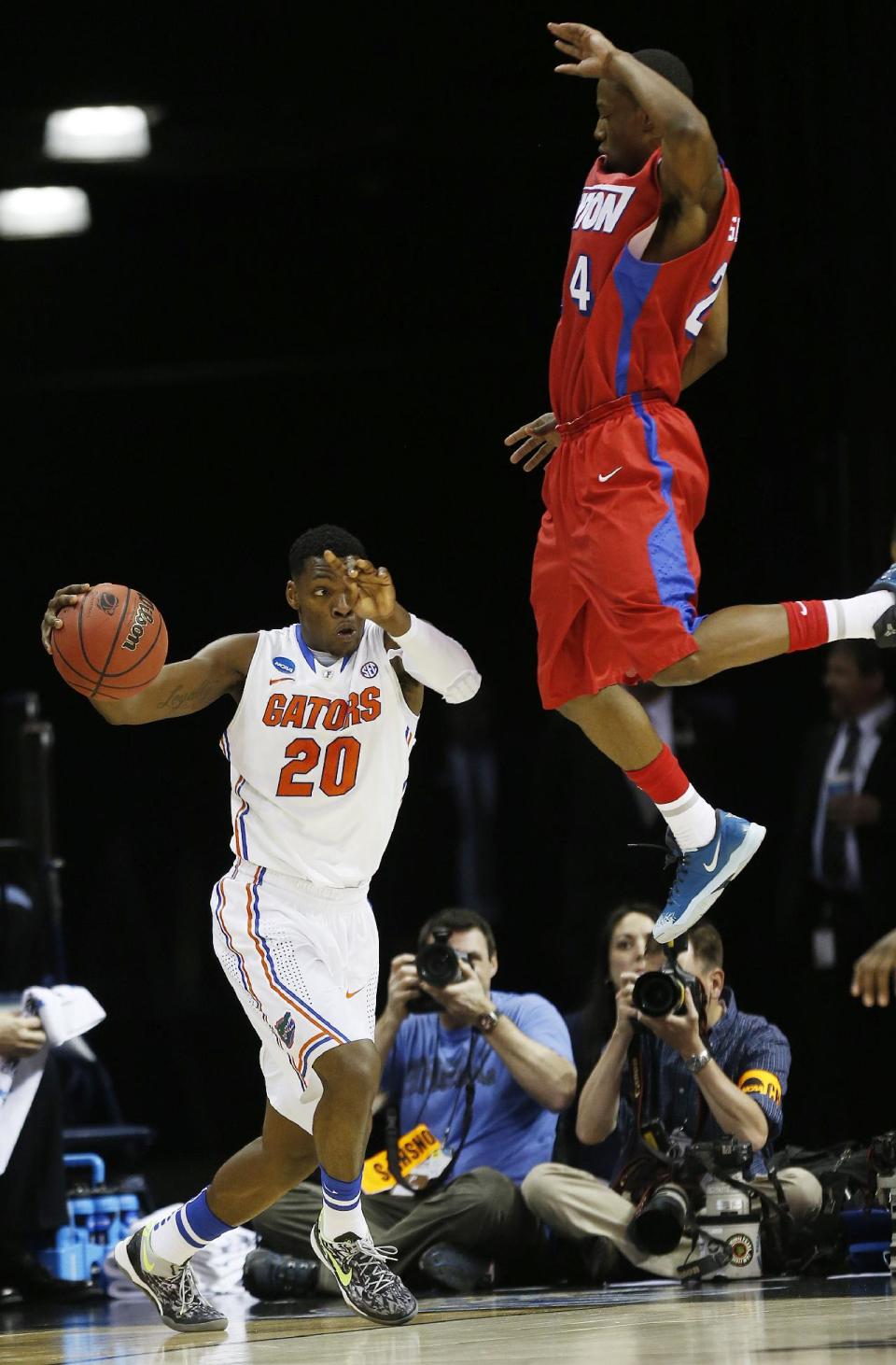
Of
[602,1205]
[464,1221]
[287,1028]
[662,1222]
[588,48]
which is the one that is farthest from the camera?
[464,1221]

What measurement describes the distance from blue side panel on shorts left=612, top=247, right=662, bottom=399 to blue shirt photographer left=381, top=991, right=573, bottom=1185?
2.62 metres

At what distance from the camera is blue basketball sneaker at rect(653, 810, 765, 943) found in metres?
4.63

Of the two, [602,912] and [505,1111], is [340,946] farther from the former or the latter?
[602,912]

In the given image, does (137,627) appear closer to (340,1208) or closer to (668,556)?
(668,556)

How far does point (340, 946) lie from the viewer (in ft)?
16.2

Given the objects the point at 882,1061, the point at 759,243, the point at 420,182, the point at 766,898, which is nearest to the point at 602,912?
the point at 766,898

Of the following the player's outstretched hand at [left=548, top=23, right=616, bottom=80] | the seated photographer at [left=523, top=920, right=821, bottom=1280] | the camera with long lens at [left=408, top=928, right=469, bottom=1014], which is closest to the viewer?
the player's outstretched hand at [left=548, top=23, right=616, bottom=80]

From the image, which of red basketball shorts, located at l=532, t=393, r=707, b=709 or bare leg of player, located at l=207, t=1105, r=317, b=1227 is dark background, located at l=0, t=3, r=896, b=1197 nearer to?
bare leg of player, located at l=207, t=1105, r=317, b=1227

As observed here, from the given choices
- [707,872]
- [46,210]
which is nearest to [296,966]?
[707,872]

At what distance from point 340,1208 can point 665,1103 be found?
5.49 ft

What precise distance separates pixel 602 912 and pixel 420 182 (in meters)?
3.25

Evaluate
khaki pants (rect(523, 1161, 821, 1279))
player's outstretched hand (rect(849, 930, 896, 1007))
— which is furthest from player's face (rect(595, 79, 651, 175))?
khaki pants (rect(523, 1161, 821, 1279))

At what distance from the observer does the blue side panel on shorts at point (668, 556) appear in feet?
14.4

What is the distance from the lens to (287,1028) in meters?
4.75
